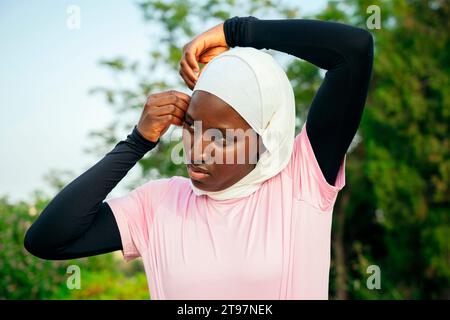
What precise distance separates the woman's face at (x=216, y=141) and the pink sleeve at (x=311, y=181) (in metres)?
0.16

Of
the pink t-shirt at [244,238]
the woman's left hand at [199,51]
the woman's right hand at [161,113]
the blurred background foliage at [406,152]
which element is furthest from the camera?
the blurred background foliage at [406,152]

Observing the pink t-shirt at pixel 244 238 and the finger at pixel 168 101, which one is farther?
the finger at pixel 168 101

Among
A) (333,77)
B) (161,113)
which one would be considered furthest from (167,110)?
(333,77)

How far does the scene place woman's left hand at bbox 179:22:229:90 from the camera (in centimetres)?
202

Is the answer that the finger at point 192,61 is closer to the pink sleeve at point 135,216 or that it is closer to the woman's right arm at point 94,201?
the woman's right arm at point 94,201

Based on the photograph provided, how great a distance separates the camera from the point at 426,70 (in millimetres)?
8766

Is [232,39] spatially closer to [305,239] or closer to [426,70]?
[305,239]

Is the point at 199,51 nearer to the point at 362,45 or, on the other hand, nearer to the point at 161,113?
the point at 161,113

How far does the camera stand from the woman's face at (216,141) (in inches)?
73.0

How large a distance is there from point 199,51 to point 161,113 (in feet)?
0.96

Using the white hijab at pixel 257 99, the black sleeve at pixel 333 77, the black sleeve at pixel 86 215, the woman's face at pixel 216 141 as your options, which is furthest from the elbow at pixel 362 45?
the black sleeve at pixel 86 215

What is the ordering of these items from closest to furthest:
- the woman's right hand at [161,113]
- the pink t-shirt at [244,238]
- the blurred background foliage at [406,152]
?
the pink t-shirt at [244,238] → the woman's right hand at [161,113] → the blurred background foliage at [406,152]

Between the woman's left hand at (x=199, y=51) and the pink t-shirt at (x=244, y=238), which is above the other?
the woman's left hand at (x=199, y=51)

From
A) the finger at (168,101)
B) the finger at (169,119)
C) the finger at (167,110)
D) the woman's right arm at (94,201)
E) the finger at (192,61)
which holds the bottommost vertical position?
the woman's right arm at (94,201)
